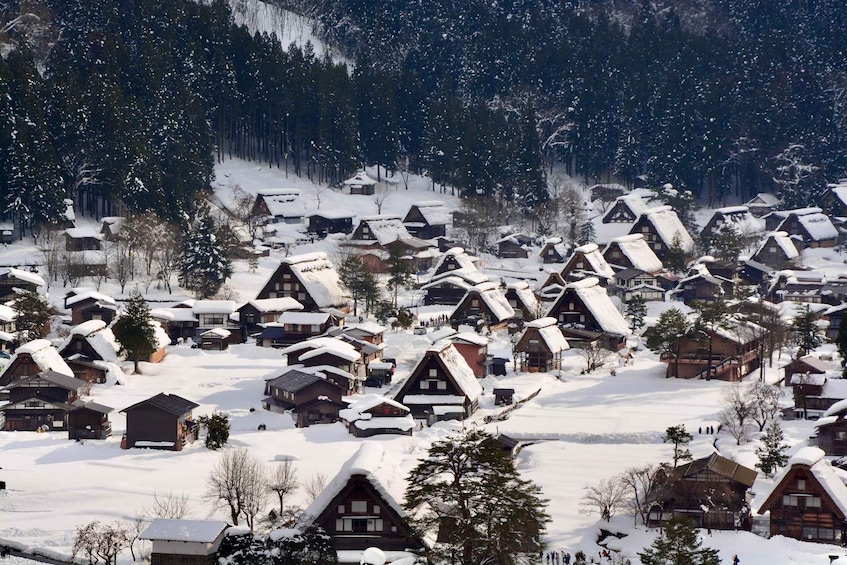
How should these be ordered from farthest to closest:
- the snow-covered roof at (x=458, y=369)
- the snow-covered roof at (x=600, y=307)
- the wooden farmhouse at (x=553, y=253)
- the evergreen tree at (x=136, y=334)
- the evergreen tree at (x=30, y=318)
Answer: the wooden farmhouse at (x=553, y=253) → the snow-covered roof at (x=600, y=307) → the evergreen tree at (x=30, y=318) → the evergreen tree at (x=136, y=334) → the snow-covered roof at (x=458, y=369)

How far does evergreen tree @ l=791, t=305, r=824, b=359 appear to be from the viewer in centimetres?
5534

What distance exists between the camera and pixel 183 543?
30.5 meters

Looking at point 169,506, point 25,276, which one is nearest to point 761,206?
point 25,276

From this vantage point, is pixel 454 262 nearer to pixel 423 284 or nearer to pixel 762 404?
pixel 423 284

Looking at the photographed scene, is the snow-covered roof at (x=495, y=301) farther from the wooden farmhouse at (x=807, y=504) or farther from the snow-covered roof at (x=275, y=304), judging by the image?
the wooden farmhouse at (x=807, y=504)

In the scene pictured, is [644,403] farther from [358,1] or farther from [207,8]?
[358,1]

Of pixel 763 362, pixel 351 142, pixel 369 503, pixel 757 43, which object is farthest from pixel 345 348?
pixel 757 43

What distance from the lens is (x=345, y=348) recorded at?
167ft

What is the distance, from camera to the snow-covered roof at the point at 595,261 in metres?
71.9

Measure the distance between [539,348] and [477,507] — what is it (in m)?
26.1

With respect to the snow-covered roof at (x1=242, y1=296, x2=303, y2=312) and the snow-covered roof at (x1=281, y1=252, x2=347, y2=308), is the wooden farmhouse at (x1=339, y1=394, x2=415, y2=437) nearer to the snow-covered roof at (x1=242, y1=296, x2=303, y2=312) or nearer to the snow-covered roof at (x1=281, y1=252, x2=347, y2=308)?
the snow-covered roof at (x1=242, y1=296, x2=303, y2=312)

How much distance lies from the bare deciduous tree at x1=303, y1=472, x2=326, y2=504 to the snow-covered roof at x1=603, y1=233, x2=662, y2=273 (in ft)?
130

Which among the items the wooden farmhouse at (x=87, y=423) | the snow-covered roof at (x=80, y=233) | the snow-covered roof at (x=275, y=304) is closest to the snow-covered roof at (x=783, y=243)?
the snow-covered roof at (x=275, y=304)

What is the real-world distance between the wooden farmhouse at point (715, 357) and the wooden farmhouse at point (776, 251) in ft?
88.3
